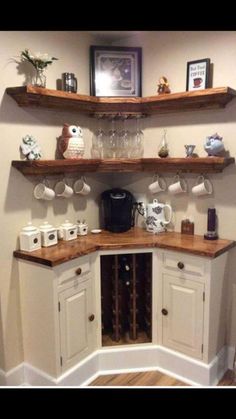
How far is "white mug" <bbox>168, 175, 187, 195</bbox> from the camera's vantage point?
2.39 metres

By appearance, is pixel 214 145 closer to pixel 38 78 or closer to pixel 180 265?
pixel 180 265

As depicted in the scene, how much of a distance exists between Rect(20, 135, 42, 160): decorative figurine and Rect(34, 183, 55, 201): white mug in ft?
0.63

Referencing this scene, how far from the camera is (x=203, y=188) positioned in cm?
226

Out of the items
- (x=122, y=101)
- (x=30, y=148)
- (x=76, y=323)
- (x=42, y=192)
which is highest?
(x=122, y=101)

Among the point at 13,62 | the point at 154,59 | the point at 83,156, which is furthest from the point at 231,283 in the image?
the point at 13,62

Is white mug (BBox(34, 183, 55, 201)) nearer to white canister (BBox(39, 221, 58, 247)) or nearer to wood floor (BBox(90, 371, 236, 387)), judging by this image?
white canister (BBox(39, 221, 58, 247))

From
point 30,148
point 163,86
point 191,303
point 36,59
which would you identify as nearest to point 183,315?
point 191,303

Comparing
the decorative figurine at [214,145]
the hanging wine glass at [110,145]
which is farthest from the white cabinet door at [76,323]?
the decorative figurine at [214,145]

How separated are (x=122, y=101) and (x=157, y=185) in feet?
2.11

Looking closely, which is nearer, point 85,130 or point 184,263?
point 184,263

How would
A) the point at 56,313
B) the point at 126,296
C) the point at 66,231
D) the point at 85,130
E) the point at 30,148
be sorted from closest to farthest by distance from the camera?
the point at 56,313 < the point at 30,148 < the point at 66,231 < the point at 126,296 < the point at 85,130

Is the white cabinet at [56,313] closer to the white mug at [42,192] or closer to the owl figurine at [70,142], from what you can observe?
the white mug at [42,192]

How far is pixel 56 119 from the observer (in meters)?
2.28

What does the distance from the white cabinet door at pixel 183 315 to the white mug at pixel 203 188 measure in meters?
0.59
